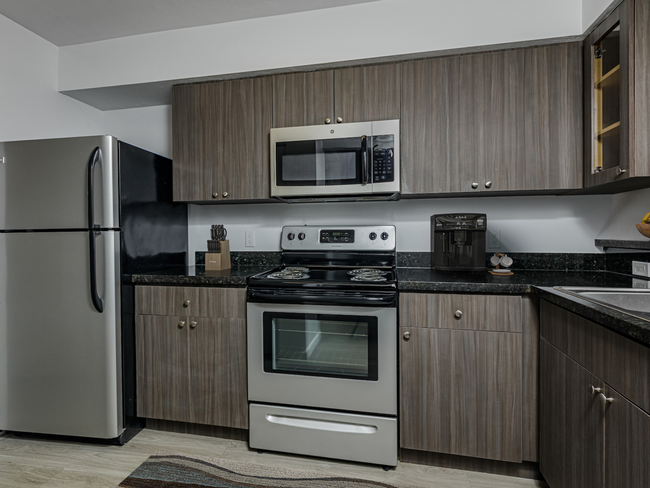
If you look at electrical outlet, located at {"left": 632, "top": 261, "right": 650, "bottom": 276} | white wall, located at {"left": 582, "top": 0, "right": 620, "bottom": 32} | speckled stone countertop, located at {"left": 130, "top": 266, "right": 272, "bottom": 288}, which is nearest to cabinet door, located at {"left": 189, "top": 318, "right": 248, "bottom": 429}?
speckled stone countertop, located at {"left": 130, "top": 266, "right": 272, "bottom": 288}

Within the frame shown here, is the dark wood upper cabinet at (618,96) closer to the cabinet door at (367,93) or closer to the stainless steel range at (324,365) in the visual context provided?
the cabinet door at (367,93)

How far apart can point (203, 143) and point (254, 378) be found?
142cm

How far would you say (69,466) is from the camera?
1.83 m

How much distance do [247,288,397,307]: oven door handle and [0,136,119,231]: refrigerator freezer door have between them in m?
0.86

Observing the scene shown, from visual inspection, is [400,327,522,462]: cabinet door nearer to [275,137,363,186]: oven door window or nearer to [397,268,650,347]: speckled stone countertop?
[397,268,650,347]: speckled stone countertop

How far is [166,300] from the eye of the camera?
2039 millimetres

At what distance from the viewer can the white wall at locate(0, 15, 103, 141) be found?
216 cm

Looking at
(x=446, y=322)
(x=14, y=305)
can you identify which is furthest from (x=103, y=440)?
(x=446, y=322)

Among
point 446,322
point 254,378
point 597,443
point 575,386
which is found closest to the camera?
point 597,443

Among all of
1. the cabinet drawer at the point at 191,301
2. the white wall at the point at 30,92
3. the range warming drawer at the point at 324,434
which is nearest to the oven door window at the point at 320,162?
the cabinet drawer at the point at 191,301

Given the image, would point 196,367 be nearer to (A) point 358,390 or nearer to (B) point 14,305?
(A) point 358,390

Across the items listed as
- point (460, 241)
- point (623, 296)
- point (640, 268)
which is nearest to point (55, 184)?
point (460, 241)

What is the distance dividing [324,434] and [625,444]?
1.24 m

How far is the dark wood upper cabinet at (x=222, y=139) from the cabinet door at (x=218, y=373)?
0.79 meters
